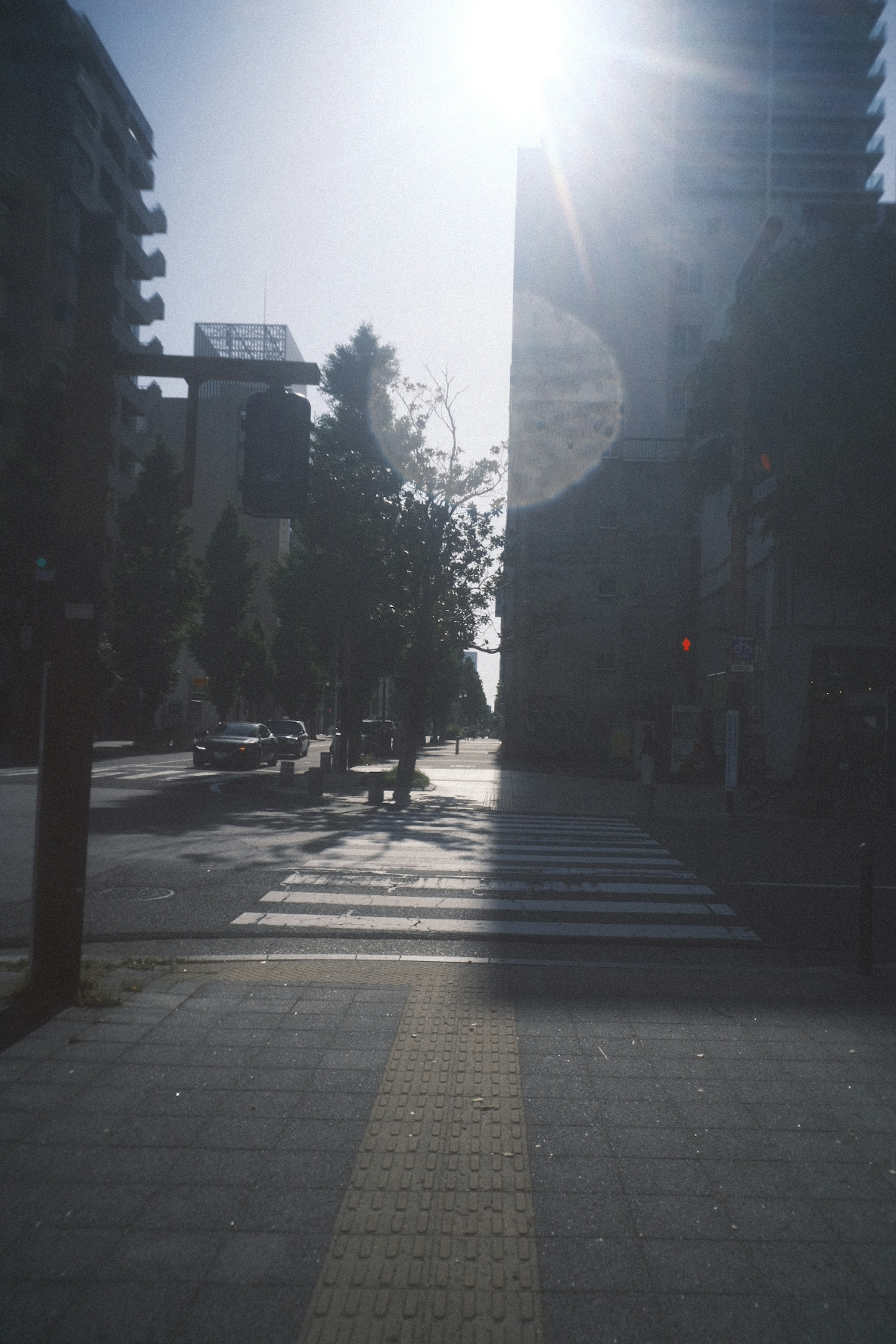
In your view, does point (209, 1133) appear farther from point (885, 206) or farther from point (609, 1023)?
point (885, 206)

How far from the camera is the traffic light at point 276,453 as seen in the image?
6.33 m

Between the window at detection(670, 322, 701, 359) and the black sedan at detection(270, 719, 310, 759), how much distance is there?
1066 inches

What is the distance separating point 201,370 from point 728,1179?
547cm

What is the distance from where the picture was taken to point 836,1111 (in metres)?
4.54

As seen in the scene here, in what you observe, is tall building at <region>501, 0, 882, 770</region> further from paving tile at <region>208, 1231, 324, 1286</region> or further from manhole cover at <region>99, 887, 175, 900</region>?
paving tile at <region>208, 1231, 324, 1286</region>

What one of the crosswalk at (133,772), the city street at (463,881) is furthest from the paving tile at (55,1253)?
the crosswalk at (133,772)

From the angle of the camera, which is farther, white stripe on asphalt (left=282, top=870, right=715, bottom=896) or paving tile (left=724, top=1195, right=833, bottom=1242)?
white stripe on asphalt (left=282, top=870, right=715, bottom=896)

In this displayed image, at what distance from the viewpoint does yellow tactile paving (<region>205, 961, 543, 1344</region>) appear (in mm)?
2920

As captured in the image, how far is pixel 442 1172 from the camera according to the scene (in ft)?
12.7

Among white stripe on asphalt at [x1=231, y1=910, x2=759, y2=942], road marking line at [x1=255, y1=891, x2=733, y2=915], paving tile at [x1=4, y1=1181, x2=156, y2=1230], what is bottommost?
white stripe on asphalt at [x1=231, y1=910, x2=759, y2=942]

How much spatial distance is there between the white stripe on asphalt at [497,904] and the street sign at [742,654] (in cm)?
1018

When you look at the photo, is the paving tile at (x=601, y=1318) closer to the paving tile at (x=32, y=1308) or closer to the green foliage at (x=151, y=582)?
the paving tile at (x=32, y=1308)

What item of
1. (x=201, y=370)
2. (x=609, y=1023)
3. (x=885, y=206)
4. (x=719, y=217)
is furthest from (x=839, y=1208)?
(x=719, y=217)

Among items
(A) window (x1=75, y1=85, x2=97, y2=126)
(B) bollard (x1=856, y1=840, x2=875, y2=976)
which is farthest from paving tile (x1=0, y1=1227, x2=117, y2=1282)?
(A) window (x1=75, y1=85, x2=97, y2=126)
